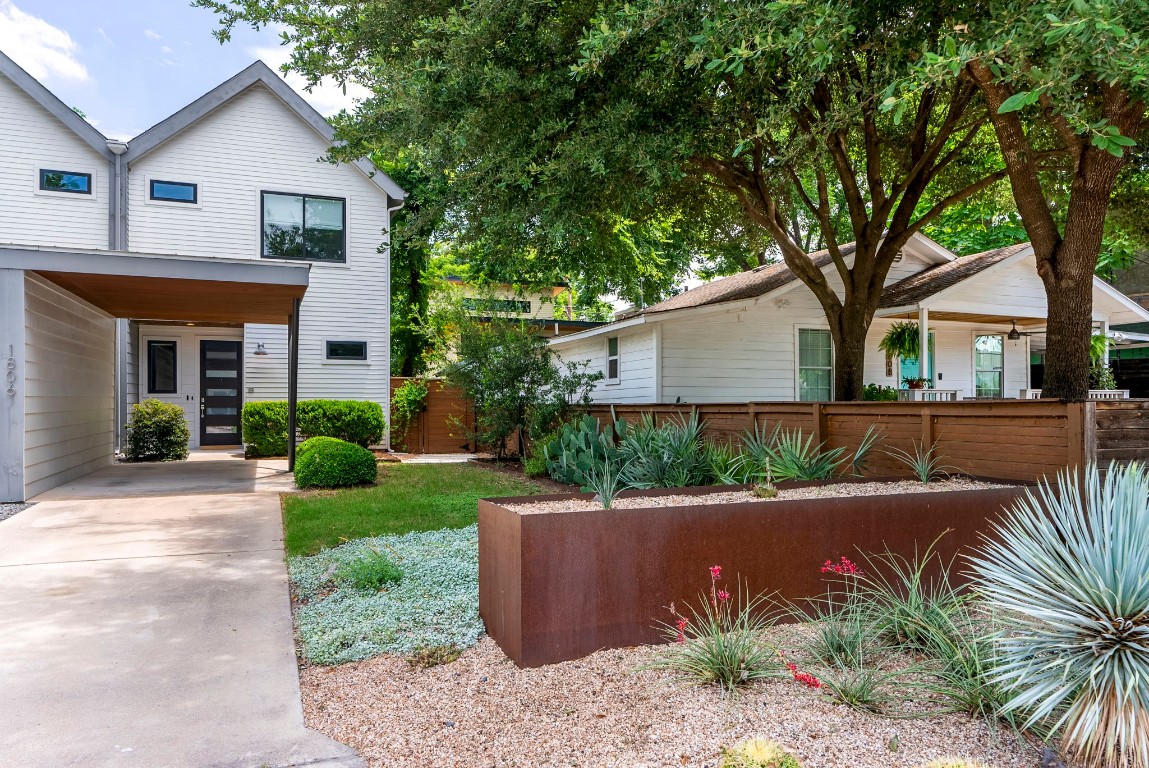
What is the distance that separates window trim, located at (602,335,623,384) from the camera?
45.5 feet

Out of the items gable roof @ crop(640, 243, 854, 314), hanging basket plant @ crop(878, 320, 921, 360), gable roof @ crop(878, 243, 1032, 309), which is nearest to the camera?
gable roof @ crop(878, 243, 1032, 309)

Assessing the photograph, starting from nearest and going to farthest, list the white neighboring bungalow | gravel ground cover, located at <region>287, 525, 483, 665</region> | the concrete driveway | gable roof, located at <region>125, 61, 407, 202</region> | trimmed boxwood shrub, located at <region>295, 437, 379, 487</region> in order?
the concrete driveway
gravel ground cover, located at <region>287, 525, 483, 665</region>
trimmed boxwood shrub, located at <region>295, 437, 379, 487</region>
the white neighboring bungalow
gable roof, located at <region>125, 61, 407, 202</region>

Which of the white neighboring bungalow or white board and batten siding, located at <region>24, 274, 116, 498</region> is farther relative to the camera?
the white neighboring bungalow

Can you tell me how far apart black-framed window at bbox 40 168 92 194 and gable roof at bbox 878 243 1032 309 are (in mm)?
14455

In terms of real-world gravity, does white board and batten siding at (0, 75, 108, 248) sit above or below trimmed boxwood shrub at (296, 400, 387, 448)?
above

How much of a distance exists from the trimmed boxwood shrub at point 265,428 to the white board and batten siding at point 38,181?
4.07 meters

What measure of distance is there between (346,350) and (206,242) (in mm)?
3310

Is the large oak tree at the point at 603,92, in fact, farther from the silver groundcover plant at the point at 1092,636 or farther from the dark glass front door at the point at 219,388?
the dark glass front door at the point at 219,388

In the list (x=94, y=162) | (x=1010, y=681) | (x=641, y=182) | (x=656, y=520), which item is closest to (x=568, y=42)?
(x=641, y=182)

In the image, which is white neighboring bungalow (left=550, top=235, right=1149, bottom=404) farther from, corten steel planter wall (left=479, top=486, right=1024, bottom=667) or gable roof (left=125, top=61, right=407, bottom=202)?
corten steel planter wall (left=479, top=486, right=1024, bottom=667)

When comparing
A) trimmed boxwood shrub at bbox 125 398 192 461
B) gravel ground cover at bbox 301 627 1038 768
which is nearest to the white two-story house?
trimmed boxwood shrub at bbox 125 398 192 461

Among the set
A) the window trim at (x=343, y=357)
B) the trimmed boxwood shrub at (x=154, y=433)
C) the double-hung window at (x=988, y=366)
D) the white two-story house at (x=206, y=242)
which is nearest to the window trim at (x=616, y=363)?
the white two-story house at (x=206, y=242)

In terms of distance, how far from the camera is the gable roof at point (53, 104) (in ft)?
43.0

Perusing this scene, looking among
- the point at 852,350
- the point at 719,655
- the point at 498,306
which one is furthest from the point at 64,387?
the point at 852,350
